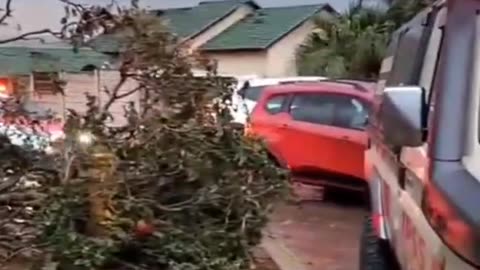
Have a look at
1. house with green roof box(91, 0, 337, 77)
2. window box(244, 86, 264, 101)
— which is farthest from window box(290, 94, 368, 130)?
house with green roof box(91, 0, 337, 77)

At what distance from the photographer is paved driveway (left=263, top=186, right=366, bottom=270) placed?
432 inches

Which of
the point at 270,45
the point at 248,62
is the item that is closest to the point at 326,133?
the point at 270,45

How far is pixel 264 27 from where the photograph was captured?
34938 millimetres

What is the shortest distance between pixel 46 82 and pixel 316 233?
646 centimetres

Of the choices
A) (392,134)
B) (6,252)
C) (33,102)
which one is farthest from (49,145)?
(392,134)

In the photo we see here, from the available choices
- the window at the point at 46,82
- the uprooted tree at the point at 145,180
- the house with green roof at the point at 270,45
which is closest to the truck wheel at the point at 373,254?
the uprooted tree at the point at 145,180

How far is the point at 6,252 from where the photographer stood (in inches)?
276

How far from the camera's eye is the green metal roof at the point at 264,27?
33.1m

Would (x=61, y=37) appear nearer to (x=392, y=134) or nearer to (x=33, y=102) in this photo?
(x=33, y=102)

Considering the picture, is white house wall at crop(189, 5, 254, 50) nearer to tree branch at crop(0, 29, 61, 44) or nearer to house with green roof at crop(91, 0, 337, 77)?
house with green roof at crop(91, 0, 337, 77)

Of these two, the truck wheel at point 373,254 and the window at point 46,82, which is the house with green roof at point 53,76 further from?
the truck wheel at point 373,254

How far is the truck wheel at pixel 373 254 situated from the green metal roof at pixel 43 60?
2.31 m

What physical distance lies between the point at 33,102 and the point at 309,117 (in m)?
8.54

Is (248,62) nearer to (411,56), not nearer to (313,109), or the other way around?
(313,109)
